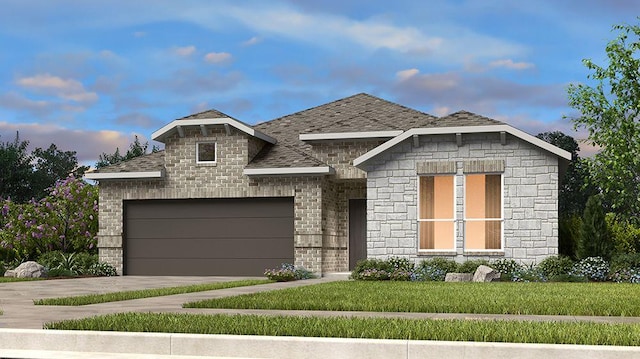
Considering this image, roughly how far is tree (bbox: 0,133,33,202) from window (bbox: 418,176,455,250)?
132 ft

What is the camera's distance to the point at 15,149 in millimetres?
58969

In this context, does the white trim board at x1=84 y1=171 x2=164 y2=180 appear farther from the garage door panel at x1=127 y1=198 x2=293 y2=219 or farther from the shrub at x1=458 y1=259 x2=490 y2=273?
the shrub at x1=458 y1=259 x2=490 y2=273

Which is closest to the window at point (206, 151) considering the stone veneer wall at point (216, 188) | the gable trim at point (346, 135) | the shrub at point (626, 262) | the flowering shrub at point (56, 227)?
the stone veneer wall at point (216, 188)

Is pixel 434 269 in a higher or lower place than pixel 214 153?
lower

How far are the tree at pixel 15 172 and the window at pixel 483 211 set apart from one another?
41126 millimetres

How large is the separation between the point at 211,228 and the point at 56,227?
27.6 ft

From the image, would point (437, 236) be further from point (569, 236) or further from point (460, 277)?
point (569, 236)

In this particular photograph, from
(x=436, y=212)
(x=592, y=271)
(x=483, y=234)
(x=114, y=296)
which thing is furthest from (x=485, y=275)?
(x=114, y=296)

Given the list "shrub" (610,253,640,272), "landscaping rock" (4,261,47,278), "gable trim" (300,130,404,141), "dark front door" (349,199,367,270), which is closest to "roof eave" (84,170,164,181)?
"landscaping rock" (4,261,47,278)

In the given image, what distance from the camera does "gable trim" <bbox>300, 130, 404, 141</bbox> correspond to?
84.7ft

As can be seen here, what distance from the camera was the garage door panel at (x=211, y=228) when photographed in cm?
2625

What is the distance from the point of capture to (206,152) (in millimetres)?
27312

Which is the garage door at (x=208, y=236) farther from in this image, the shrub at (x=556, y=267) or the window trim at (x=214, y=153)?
the shrub at (x=556, y=267)

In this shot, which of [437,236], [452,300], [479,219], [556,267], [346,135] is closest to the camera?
[452,300]
